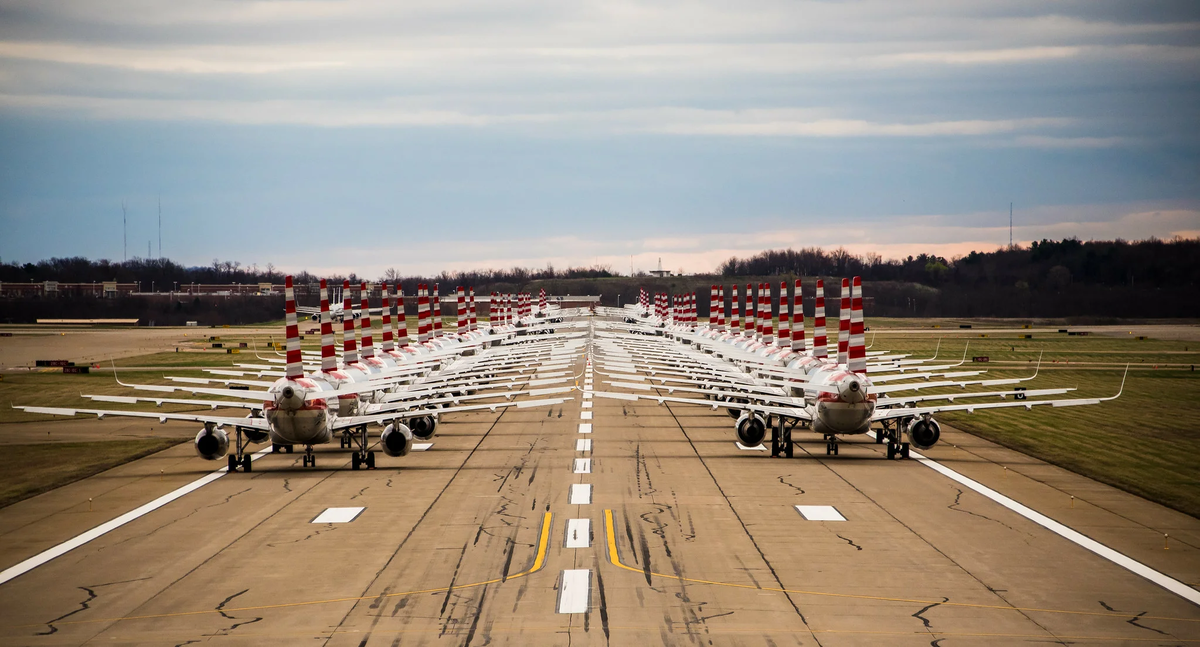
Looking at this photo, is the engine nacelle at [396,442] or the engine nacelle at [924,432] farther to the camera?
the engine nacelle at [924,432]

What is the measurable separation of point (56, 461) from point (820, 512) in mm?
30337

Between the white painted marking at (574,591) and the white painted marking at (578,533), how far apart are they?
2.49 m

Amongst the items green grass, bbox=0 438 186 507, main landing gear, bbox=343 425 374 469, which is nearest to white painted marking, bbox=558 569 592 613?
main landing gear, bbox=343 425 374 469

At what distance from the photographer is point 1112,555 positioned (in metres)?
25.8

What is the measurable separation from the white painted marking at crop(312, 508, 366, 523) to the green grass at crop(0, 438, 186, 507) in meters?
10.8

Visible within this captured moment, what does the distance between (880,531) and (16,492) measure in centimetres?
2793

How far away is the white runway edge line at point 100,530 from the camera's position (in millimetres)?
24734

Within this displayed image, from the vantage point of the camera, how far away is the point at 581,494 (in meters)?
33.6

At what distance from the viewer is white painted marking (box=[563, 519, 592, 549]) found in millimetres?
26547

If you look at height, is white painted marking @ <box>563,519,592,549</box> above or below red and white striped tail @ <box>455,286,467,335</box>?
below

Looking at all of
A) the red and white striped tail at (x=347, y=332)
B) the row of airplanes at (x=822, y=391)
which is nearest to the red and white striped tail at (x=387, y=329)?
the red and white striped tail at (x=347, y=332)

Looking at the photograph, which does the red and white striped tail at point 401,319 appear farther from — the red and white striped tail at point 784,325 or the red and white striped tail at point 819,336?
the red and white striped tail at point 819,336

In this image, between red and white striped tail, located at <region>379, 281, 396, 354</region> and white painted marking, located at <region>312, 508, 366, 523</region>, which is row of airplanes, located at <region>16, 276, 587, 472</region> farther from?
white painted marking, located at <region>312, 508, 366, 523</region>

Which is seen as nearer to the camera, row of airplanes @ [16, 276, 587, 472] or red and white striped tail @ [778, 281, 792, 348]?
row of airplanes @ [16, 276, 587, 472]
